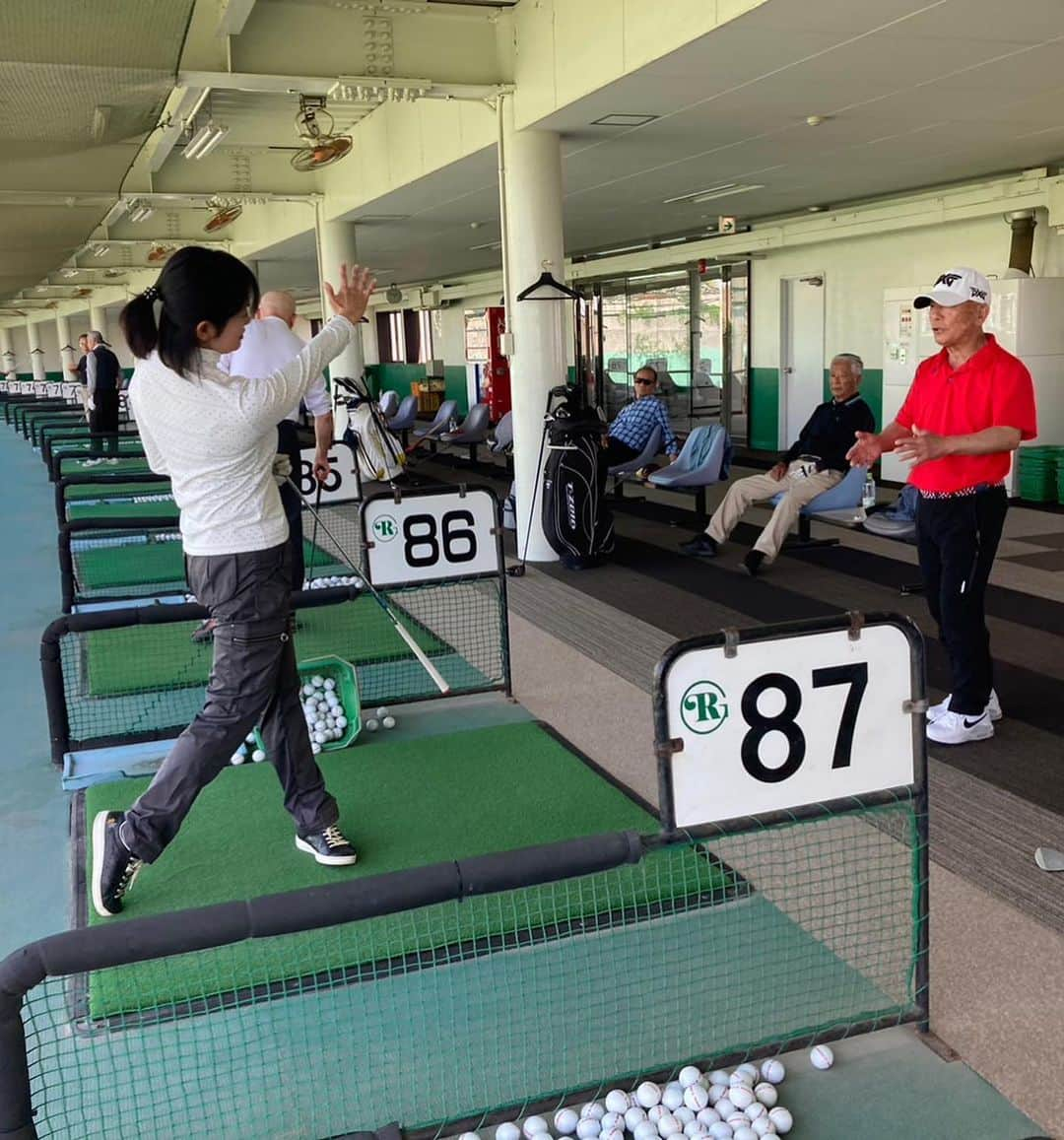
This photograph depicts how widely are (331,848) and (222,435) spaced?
117 centimetres

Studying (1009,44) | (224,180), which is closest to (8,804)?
(1009,44)

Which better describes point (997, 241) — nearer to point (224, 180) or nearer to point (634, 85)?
point (634, 85)

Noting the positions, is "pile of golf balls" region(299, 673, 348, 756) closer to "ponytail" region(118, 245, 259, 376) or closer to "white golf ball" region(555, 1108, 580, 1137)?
"ponytail" region(118, 245, 259, 376)

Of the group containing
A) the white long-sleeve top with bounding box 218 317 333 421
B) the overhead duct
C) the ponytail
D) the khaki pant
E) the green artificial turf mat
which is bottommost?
the green artificial turf mat

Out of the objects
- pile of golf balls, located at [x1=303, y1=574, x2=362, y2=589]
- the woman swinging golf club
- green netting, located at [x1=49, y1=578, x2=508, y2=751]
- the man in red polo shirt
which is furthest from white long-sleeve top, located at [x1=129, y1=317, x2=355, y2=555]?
pile of golf balls, located at [x1=303, y1=574, x2=362, y2=589]

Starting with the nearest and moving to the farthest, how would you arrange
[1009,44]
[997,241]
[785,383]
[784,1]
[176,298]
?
1. [176,298]
2. [784,1]
3. [1009,44]
4. [997,241]
5. [785,383]

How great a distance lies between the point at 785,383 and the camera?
1309 cm

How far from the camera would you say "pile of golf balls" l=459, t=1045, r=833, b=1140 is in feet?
6.84

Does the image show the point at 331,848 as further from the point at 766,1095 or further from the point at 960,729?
the point at 960,729

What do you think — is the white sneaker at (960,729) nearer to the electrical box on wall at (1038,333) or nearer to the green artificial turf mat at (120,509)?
the electrical box on wall at (1038,333)

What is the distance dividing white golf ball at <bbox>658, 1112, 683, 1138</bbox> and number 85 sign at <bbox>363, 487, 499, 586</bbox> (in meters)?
2.62

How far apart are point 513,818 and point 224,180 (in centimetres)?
926

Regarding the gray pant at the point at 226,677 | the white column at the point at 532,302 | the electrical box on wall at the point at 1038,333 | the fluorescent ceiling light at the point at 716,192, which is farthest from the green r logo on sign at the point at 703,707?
the fluorescent ceiling light at the point at 716,192

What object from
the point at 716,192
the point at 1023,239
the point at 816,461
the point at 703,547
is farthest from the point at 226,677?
the point at 1023,239
